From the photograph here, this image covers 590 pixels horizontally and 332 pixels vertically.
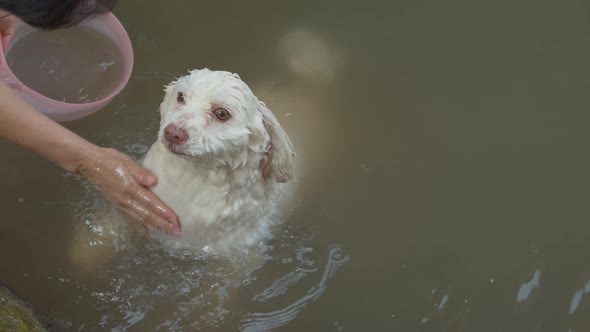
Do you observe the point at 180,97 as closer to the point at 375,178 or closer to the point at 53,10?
the point at 53,10

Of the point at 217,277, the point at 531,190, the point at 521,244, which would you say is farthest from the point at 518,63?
the point at 217,277

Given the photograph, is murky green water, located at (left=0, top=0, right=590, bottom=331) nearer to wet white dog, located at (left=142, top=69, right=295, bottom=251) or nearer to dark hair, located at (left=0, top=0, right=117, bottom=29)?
wet white dog, located at (left=142, top=69, right=295, bottom=251)

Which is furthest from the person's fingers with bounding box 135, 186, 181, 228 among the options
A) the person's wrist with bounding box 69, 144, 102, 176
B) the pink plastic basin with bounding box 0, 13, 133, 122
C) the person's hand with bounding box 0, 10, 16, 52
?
the person's hand with bounding box 0, 10, 16, 52

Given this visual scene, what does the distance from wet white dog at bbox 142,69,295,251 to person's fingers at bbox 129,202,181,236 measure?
55 mm

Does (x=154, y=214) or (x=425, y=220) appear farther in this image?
(x=425, y=220)

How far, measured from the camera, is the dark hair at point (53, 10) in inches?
75.6

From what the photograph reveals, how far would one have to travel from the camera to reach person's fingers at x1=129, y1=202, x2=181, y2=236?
2816 mm

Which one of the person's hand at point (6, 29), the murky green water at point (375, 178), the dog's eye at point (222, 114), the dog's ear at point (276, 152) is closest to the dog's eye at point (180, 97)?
the dog's eye at point (222, 114)

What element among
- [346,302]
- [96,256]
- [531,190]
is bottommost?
[96,256]

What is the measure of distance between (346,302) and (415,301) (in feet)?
1.09

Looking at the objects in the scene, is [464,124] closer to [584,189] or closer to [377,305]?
[584,189]

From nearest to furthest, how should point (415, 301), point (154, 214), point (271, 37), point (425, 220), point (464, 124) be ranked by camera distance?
point (154, 214)
point (415, 301)
point (425, 220)
point (464, 124)
point (271, 37)

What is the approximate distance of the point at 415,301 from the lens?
318 centimetres

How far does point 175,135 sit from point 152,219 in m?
0.65
